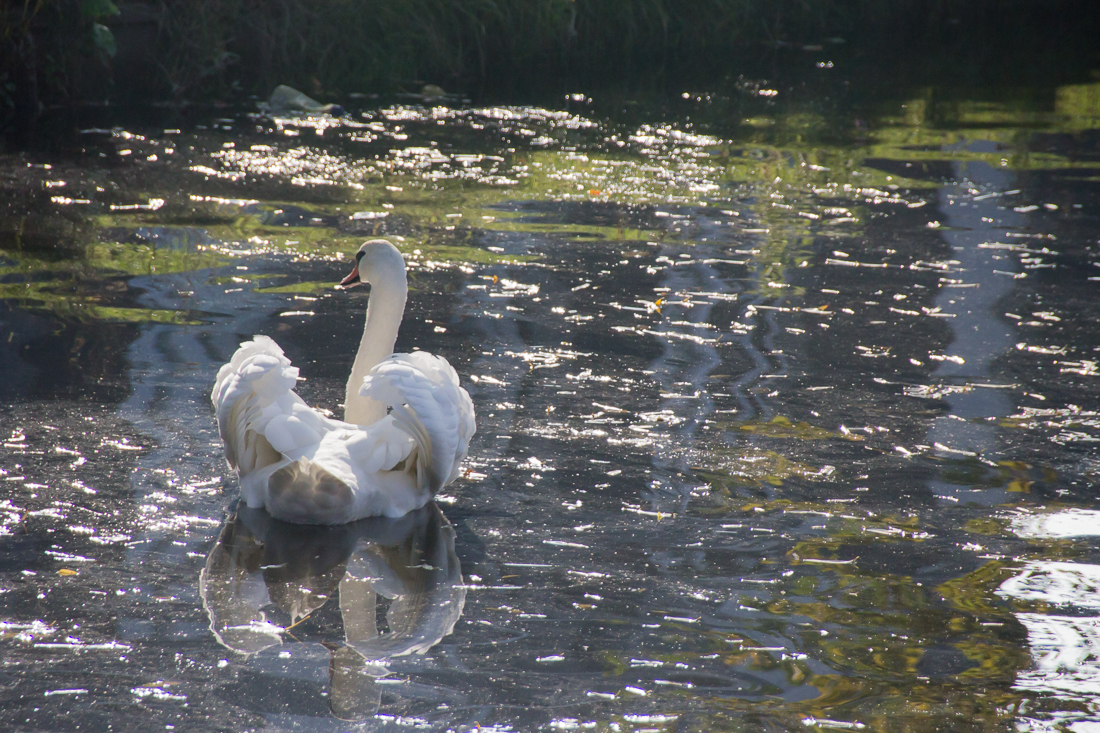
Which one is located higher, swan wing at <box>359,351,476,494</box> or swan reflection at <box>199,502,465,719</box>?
swan wing at <box>359,351,476,494</box>

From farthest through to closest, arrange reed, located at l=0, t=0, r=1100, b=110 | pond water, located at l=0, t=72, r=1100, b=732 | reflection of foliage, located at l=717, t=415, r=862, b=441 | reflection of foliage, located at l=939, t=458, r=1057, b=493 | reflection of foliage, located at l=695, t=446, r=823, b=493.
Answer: reed, located at l=0, t=0, r=1100, b=110, reflection of foliage, located at l=717, t=415, r=862, b=441, reflection of foliage, located at l=939, t=458, r=1057, b=493, reflection of foliage, located at l=695, t=446, r=823, b=493, pond water, located at l=0, t=72, r=1100, b=732

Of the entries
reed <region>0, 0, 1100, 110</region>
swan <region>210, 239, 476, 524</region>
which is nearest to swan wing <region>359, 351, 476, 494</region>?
swan <region>210, 239, 476, 524</region>

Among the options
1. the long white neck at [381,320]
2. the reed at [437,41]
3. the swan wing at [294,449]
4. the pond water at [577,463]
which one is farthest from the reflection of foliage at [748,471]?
the reed at [437,41]

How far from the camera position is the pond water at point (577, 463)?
135 inches

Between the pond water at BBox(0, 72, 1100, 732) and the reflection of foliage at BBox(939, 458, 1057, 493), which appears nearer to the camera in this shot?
the pond water at BBox(0, 72, 1100, 732)

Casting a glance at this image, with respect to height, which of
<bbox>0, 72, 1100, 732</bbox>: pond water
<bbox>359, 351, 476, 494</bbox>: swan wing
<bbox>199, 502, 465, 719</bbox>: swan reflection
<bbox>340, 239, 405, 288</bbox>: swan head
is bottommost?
<bbox>199, 502, 465, 719</bbox>: swan reflection

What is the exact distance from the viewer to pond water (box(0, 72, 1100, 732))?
344 cm

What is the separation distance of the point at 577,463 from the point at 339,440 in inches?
42.6

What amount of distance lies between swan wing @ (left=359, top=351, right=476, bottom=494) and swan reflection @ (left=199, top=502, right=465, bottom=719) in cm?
26

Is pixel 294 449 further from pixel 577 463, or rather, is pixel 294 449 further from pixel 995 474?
pixel 995 474

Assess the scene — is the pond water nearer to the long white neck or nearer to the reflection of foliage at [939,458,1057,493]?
the reflection of foliage at [939,458,1057,493]

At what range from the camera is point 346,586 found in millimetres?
3947

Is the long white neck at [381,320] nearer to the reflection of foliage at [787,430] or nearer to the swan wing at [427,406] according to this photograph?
the swan wing at [427,406]

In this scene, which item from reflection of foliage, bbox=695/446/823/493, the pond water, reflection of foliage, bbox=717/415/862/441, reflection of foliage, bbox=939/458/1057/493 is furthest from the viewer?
reflection of foliage, bbox=717/415/862/441
